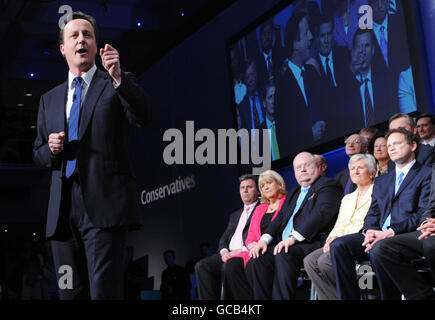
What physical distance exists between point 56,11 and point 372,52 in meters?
4.96

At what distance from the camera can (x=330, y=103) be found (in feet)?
18.9

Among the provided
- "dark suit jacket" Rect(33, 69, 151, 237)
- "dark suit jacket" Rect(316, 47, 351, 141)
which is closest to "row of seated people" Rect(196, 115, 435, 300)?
"dark suit jacket" Rect(316, 47, 351, 141)

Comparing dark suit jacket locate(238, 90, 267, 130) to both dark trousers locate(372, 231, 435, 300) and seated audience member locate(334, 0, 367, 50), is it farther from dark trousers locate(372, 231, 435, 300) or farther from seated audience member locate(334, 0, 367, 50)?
dark trousers locate(372, 231, 435, 300)

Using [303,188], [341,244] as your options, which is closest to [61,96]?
[341,244]

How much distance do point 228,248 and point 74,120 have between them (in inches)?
128

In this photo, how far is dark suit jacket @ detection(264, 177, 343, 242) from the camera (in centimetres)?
401

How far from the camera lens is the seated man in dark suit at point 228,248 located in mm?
4746

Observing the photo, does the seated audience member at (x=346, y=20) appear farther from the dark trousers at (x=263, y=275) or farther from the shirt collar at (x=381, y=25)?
the dark trousers at (x=263, y=275)

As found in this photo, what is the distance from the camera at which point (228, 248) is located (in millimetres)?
5000

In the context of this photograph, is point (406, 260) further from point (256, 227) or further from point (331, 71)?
point (331, 71)

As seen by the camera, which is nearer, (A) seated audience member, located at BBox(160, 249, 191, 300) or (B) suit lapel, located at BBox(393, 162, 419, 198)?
(B) suit lapel, located at BBox(393, 162, 419, 198)

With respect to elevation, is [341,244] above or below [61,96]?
below

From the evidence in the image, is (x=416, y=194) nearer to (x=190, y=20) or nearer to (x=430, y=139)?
(x=430, y=139)

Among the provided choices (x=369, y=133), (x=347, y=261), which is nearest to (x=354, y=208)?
(x=347, y=261)
